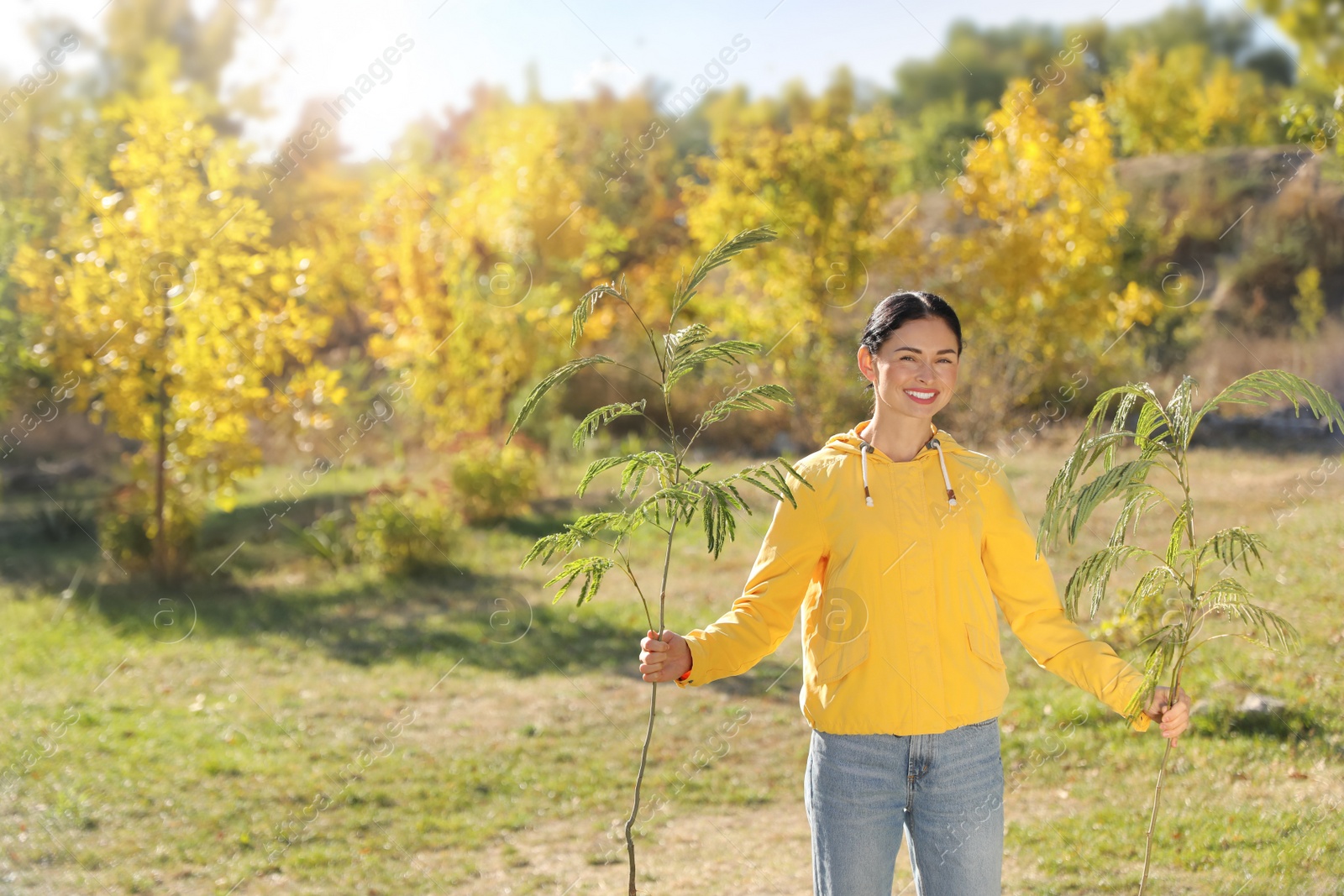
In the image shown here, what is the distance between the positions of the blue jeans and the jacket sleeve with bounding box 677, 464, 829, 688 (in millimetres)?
263

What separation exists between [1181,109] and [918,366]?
2620 cm

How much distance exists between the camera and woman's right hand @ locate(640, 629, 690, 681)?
213 centimetres

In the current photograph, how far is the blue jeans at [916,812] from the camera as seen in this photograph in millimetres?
2068

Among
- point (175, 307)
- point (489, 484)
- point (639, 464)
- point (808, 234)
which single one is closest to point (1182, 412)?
point (639, 464)

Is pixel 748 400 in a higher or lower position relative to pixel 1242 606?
higher

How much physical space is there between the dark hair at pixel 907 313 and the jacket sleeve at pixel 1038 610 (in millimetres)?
322

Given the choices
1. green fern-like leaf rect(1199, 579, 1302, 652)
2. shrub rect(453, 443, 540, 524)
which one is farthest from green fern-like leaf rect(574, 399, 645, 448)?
shrub rect(453, 443, 540, 524)

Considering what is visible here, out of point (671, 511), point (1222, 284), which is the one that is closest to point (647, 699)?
point (671, 511)

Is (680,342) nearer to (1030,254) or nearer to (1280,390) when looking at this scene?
(1280,390)

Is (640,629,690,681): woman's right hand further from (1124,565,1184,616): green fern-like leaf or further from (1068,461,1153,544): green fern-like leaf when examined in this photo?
(1124,565,1184,616): green fern-like leaf

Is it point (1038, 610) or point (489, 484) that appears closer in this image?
point (1038, 610)

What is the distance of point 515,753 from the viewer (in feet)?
19.4

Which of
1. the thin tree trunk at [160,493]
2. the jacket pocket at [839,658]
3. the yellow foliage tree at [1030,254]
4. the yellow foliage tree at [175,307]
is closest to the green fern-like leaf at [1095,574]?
the jacket pocket at [839,658]

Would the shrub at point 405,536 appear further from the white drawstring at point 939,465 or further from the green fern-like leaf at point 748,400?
the white drawstring at point 939,465
